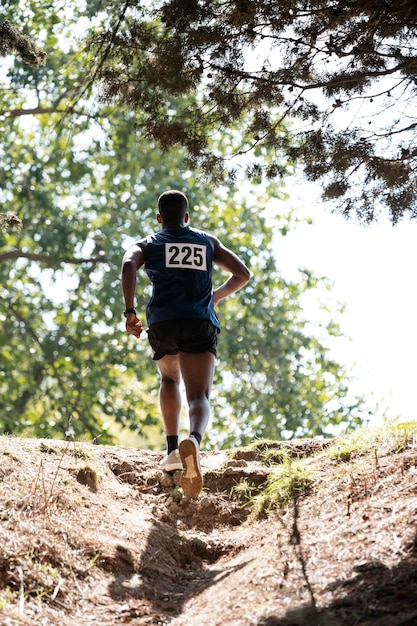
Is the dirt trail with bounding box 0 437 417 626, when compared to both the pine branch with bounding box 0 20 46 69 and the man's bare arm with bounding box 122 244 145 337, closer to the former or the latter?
the man's bare arm with bounding box 122 244 145 337

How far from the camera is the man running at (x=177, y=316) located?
4.80 meters

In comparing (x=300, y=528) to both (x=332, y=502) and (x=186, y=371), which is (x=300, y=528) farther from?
(x=186, y=371)

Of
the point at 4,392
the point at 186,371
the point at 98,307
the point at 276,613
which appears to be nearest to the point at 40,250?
the point at 98,307

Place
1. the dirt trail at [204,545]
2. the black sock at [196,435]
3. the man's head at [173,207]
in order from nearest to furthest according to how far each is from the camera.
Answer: the dirt trail at [204,545] → the black sock at [196,435] → the man's head at [173,207]

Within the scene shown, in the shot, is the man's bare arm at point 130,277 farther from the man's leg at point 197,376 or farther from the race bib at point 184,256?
the man's leg at point 197,376

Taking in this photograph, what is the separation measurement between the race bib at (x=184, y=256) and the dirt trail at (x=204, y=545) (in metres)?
1.43

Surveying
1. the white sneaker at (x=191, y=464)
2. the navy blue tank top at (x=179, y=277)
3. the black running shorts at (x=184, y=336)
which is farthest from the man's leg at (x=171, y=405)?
the white sneaker at (x=191, y=464)

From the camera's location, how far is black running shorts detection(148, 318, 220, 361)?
4.80 meters

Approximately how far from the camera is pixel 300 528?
3.93 metres

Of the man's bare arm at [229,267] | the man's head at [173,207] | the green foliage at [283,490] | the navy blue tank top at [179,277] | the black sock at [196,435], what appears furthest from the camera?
the man's bare arm at [229,267]

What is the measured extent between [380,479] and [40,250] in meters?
10.7

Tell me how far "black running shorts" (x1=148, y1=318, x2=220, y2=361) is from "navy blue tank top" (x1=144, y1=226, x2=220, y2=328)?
0.13 ft

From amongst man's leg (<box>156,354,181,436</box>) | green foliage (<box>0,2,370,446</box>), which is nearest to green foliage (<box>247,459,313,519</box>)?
man's leg (<box>156,354,181,436</box>)

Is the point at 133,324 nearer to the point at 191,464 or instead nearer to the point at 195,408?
the point at 195,408
